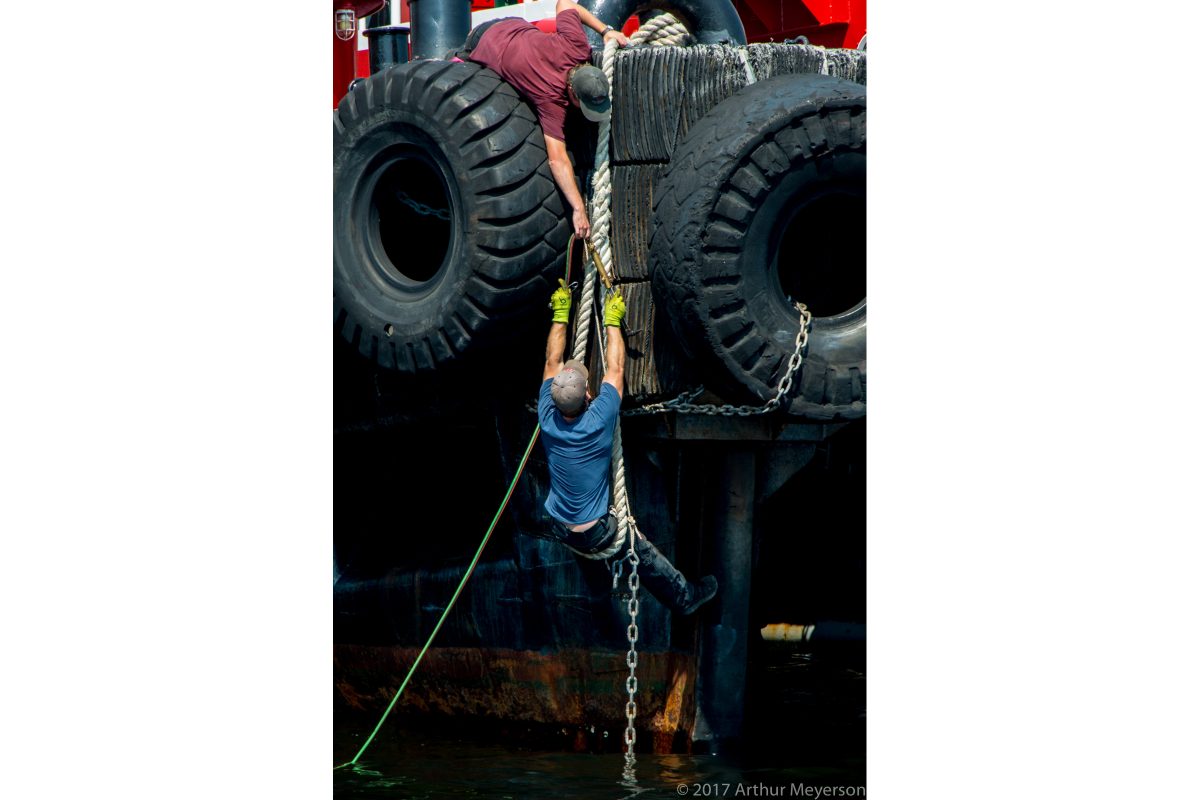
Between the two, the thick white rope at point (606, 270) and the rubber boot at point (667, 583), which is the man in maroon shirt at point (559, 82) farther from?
the rubber boot at point (667, 583)

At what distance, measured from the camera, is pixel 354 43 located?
1054 cm

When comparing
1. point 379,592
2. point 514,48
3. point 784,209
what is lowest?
point 379,592

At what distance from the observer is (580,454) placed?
6574 millimetres

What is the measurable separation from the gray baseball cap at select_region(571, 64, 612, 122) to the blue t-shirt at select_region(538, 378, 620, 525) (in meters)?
0.99

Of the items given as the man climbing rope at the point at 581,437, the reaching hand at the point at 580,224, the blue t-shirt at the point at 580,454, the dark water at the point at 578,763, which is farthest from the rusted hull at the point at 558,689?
the reaching hand at the point at 580,224

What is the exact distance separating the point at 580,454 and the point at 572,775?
1.23m

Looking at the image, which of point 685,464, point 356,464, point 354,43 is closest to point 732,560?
point 685,464

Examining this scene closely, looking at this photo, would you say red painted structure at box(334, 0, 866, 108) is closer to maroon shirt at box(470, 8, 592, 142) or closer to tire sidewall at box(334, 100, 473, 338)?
tire sidewall at box(334, 100, 473, 338)

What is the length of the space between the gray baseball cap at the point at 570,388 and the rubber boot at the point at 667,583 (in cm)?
60

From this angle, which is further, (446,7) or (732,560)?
(446,7)

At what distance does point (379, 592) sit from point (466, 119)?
2.24 meters

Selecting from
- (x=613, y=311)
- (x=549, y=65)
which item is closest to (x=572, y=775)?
(x=613, y=311)

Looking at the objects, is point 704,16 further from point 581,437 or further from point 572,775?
point 572,775

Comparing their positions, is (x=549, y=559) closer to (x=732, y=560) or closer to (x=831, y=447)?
(x=732, y=560)
